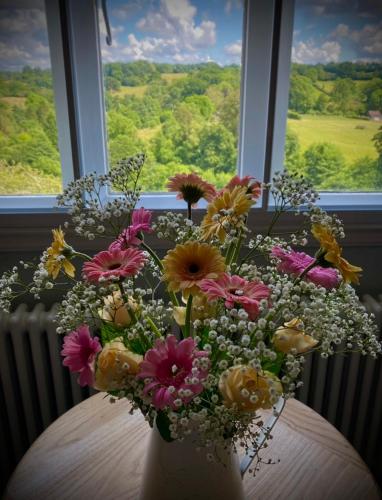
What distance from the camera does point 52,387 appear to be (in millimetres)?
1313

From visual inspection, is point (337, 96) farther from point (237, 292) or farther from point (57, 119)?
point (237, 292)

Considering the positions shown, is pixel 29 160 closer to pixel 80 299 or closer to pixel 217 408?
pixel 80 299

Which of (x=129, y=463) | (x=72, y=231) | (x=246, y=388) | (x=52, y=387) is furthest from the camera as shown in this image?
(x=52, y=387)

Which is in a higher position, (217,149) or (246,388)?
(217,149)

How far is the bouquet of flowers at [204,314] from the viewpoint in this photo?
0.49 meters

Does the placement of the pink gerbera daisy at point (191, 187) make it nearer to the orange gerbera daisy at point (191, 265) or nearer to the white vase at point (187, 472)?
the orange gerbera daisy at point (191, 265)

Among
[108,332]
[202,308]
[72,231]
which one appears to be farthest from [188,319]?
[72,231]

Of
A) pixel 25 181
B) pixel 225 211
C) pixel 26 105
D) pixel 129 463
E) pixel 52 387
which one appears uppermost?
pixel 26 105

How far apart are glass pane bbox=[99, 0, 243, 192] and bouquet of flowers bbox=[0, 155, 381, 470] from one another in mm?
723

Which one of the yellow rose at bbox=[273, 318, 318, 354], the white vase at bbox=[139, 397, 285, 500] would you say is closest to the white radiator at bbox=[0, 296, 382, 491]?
the white vase at bbox=[139, 397, 285, 500]

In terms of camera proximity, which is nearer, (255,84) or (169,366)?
(169,366)

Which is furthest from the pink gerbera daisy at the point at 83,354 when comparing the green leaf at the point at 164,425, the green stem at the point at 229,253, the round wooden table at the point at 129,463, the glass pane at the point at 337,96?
A: the glass pane at the point at 337,96

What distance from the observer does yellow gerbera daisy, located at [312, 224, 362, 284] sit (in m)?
0.54

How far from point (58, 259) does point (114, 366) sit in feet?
0.53
